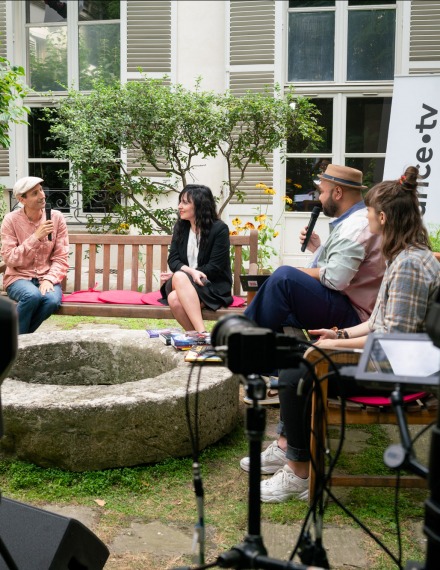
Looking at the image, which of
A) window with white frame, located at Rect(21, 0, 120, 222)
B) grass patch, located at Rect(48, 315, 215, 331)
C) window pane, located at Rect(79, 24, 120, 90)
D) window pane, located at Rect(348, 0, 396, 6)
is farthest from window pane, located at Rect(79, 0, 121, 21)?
grass patch, located at Rect(48, 315, 215, 331)

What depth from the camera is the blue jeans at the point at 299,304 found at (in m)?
3.79

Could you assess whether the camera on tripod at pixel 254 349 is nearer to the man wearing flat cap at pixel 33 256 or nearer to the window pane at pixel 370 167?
the man wearing flat cap at pixel 33 256

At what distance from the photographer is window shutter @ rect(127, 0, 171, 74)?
32.3 ft

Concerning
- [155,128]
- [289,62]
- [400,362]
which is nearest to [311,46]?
[289,62]

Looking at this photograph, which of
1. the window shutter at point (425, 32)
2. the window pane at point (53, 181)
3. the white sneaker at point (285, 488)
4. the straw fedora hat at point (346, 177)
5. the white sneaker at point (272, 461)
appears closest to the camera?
the white sneaker at point (285, 488)

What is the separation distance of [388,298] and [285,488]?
976 millimetres

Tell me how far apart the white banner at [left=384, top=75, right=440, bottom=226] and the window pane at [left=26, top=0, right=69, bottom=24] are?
20.5 ft

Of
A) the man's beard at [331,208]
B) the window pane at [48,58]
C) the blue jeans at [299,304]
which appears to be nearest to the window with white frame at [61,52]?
the window pane at [48,58]

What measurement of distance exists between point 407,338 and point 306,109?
23.3ft

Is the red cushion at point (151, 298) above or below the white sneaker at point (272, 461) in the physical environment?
above

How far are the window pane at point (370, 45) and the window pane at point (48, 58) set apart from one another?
401cm

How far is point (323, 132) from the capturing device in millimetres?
9984

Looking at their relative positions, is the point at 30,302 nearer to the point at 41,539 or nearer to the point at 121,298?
the point at 121,298

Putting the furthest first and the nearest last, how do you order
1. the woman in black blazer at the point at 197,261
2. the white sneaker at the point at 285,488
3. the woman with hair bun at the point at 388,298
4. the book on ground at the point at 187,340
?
the woman in black blazer at the point at 197,261 → the book on ground at the point at 187,340 → the white sneaker at the point at 285,488 → the woman with hair bun at the point at 388,298
